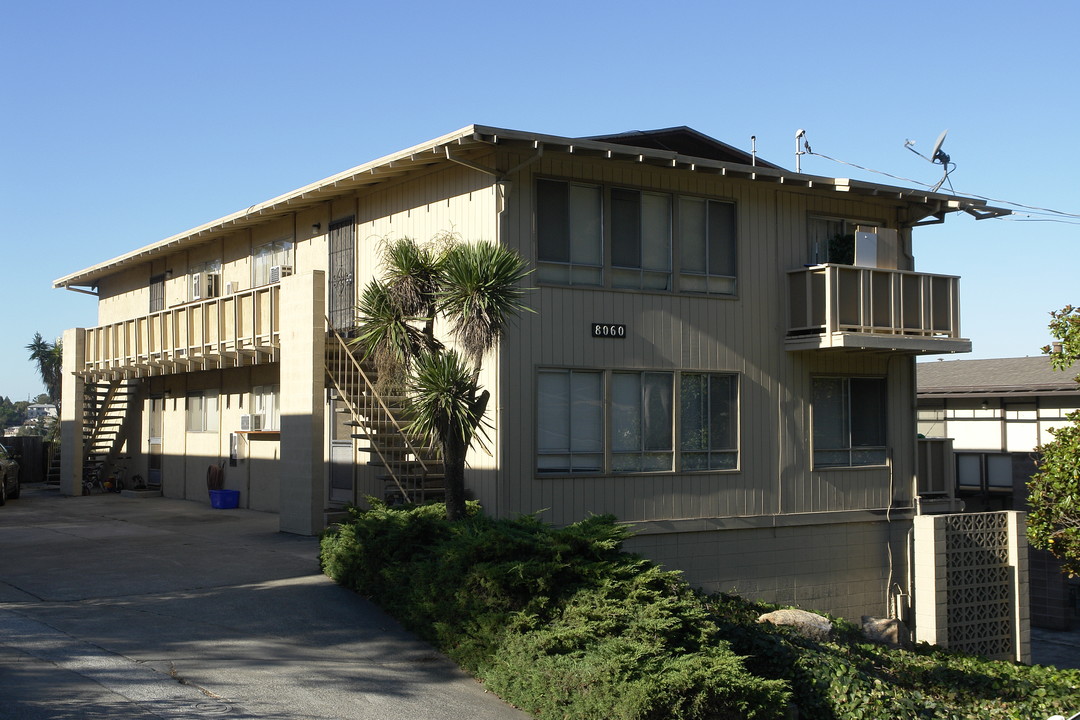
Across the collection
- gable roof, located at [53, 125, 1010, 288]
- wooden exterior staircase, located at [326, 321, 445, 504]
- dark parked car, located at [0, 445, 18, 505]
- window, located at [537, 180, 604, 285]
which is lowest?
dark parked car, located at [0, 445, 18, 505]

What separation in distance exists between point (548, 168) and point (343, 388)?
190 inches

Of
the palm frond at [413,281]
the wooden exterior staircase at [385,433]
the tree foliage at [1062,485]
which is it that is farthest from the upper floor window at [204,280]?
the tree foliage at [1062,485]

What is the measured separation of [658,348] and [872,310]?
3931 millimetres

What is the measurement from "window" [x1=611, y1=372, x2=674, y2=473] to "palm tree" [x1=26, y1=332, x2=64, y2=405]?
1886 inches

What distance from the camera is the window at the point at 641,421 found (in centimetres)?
1650

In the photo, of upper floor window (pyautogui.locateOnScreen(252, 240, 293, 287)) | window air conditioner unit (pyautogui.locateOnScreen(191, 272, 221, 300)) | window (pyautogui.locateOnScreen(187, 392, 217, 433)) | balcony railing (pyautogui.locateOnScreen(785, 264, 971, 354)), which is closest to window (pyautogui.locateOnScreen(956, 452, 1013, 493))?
balcony railing (pyautogui.locateOnScreen(785, 264, 971, 354))

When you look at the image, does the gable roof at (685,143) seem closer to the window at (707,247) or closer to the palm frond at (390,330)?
the window at (707,247)

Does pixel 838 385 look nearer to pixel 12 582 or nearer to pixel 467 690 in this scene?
pixel 467 690

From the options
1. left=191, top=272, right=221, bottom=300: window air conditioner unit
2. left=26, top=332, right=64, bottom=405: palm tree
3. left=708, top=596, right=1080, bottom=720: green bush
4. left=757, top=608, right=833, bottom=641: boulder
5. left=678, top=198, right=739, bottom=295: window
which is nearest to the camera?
left=708, top=596, right=1080, bottom=720: green bush

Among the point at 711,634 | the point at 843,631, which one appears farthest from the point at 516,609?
the point at 843,631

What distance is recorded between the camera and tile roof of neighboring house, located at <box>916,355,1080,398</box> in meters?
24.8

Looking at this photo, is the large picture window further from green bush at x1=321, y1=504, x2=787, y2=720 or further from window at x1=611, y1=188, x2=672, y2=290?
green bush at x1=321, y1=504, x2=787, y2=720

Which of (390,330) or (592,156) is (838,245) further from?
(390,330)

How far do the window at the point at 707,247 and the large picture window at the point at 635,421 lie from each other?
152 centimetres
